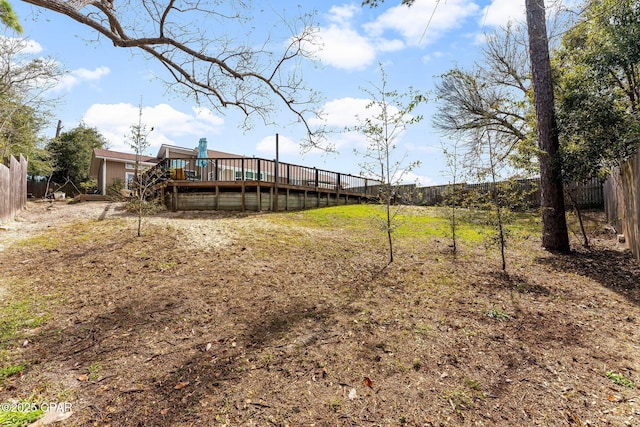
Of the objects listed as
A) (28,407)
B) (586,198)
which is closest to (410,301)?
(28,407)

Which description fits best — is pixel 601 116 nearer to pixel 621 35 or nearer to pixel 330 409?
pixel 621 35

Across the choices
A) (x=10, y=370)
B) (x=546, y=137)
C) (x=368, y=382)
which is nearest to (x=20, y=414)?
(x=10, y=370)

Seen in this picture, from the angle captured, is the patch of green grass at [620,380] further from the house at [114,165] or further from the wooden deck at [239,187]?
the house at [114,165]

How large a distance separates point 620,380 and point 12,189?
46.5ft

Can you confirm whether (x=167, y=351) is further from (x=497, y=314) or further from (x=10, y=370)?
(x=497, y=314)

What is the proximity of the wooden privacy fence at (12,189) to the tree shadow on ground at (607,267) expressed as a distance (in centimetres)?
1322

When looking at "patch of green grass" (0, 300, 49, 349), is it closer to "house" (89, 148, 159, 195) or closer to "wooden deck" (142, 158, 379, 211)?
"wooden deck" (142, 158, 379, 211)

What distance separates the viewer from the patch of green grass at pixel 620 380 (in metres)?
2.34

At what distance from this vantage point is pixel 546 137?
6.28 meters

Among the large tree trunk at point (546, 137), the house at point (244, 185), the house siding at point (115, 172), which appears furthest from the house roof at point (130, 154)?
the large tree trunk at point (546, 137)

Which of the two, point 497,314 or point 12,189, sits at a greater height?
point 12,189

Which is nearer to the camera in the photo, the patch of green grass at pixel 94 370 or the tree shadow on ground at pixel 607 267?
the patch of green grass at pixel 94 370

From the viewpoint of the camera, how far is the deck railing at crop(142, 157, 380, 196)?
1109cm

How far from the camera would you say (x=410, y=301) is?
13.0 ft
